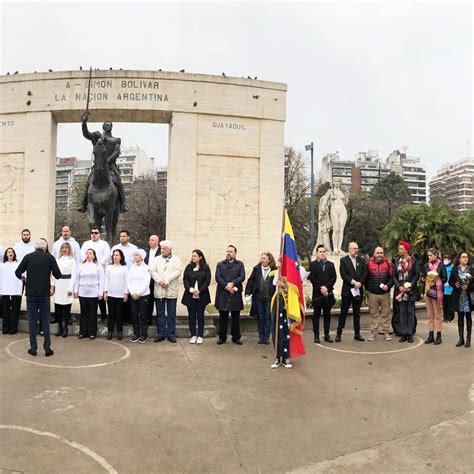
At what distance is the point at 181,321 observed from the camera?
838 cm

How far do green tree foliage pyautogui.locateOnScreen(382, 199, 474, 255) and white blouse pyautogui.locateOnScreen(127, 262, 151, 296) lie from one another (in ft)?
43.8

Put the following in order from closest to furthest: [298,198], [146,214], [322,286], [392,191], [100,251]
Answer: [322,286], [100,251], [298,198], [146,214], [392,191]

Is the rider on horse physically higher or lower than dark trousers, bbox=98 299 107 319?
higher

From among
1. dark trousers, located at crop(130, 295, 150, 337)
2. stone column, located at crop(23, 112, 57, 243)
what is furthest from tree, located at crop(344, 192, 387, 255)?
dark trousers, located at crop(130, 295, 150, 337)

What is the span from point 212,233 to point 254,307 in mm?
8557

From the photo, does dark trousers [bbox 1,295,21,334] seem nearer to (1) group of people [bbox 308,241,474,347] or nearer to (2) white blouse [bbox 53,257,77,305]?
(2) white blouse [bbox 53,257,77,305]

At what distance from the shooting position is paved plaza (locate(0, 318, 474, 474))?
362 centimetres

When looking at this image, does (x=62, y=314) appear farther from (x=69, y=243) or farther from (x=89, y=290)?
(x=69, y=243)

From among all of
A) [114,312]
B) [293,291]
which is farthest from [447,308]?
[114,312]

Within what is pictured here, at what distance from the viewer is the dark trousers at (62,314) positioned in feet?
25.8

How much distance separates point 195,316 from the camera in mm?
7820

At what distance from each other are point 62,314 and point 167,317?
Result: 189 cm

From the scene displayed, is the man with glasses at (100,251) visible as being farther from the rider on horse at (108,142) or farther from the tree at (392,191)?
the tree at (392,191)

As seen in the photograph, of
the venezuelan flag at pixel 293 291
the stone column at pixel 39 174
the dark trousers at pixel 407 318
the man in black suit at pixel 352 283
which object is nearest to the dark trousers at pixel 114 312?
the venezuelan flag at pixel 293 291
